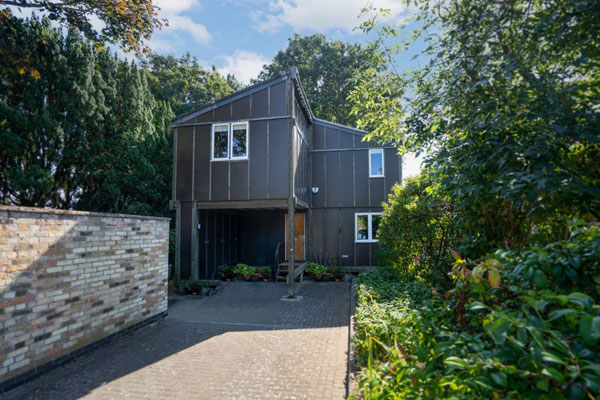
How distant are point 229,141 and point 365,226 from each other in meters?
6.07

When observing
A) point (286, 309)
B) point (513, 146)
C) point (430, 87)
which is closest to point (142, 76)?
point (286, 309)

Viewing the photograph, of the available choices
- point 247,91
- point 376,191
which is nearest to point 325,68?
point 376,191

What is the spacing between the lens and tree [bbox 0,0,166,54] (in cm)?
882

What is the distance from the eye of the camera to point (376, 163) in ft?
41.3

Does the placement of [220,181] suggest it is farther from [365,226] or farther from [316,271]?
[365,226]

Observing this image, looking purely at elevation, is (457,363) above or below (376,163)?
below

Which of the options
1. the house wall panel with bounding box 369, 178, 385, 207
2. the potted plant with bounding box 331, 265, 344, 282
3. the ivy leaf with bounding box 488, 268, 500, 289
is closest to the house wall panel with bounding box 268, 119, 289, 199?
the potted plant with bounding box 331, 265, 344, 282

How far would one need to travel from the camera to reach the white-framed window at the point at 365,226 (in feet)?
40.0

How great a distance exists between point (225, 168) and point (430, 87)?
23.0ft

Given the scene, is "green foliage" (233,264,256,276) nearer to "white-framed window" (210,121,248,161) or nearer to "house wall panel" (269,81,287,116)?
"white-framed window" (210,121,248,161)

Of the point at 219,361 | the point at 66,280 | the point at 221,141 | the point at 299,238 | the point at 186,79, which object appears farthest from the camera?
the point at 186,79

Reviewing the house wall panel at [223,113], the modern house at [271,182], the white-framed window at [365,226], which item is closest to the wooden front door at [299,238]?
the modern house at [271,182]

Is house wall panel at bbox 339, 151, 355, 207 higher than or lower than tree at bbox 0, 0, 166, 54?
lower

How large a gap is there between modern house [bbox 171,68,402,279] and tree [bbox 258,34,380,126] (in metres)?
10.8
